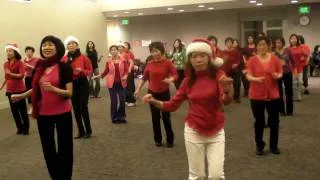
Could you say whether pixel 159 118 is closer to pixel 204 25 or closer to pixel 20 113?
pixel 20 113

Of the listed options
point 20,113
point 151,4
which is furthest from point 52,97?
point 151,4

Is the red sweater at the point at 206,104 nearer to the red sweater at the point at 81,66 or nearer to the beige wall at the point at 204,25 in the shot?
the red sweater at the point at 81,66

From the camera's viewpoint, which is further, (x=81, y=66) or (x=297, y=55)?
(x=297, y=55)

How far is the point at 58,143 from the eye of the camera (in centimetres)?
450

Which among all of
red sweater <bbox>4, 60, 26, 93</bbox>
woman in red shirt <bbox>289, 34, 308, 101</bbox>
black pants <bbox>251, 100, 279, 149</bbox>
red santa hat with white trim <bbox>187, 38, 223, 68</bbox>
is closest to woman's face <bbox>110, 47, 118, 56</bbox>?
red sweater <bbox>4, 60, 26, 93</bbox>

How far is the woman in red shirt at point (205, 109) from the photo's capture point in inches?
140

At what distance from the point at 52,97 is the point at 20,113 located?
13.0 feet

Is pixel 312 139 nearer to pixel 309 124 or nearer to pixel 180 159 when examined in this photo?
pixel 309 124

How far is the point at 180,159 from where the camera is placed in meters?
5.87

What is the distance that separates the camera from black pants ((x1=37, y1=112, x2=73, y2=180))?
4430 millimetres

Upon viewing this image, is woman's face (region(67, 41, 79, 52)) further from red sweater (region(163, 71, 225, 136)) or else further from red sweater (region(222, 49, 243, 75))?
red sweater (region(222, 49, 243, 75))

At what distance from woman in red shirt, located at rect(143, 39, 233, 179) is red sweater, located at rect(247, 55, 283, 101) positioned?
86.9 inches

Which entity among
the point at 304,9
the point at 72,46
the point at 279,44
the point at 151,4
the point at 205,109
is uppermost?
the point at 151,4

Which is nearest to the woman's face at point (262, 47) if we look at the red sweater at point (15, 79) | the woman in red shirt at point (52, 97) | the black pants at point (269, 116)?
the black pants at point (269, 116)
